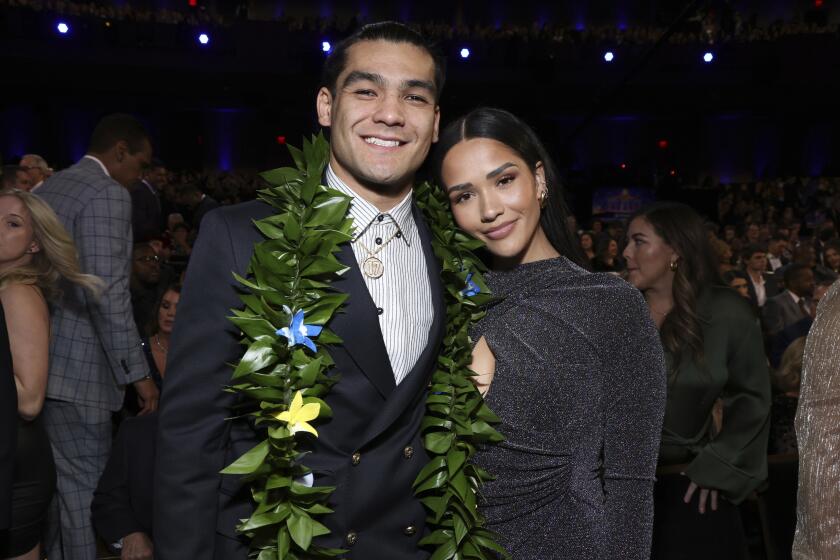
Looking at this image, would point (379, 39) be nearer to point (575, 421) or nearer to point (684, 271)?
point (575, 421)

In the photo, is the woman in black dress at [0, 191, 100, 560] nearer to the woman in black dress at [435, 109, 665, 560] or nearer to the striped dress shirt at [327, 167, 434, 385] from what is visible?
the striped dress shirt at [327, 167, 434, 385]

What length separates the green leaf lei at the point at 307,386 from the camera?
1.39 meters

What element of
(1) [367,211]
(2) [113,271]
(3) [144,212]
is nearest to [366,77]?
(1) [367,211]

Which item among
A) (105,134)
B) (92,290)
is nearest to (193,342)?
(92,290)

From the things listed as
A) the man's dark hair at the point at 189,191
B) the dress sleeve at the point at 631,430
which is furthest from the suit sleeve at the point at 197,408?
the man's dark hair at the point at 189,191

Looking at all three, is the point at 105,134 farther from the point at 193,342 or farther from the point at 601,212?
the point at 601,212

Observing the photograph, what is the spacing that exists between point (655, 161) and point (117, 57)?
404 inches

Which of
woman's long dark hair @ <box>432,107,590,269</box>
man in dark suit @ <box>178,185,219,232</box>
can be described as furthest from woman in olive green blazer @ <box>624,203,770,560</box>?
man in dark suit @ <box>178,185,219,232</box>

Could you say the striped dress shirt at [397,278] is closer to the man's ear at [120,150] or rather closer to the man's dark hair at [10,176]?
the man's ear at [120,150]

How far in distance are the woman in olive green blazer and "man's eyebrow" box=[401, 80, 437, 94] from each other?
1.29m

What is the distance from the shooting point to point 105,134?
3.57 m

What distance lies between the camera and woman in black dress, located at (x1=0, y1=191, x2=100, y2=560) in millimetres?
2332

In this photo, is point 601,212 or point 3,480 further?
point 601,212

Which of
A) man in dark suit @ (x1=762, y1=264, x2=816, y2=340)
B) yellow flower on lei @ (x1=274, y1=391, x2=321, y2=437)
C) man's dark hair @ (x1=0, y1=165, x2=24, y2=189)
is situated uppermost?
man's dark hair @ (x1=0, y1=165, x2=24, y2=189)
